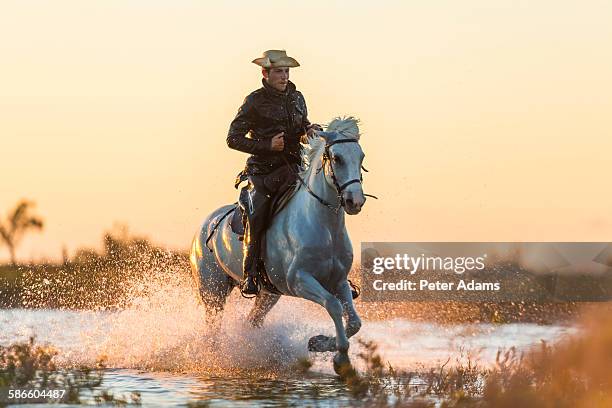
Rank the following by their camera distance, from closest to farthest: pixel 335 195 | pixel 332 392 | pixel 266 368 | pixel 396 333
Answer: pixel 332 392 < pixel 335 195 < pixel 266 368 < pixel 396 333

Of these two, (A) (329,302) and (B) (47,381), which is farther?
(A) (329,302)

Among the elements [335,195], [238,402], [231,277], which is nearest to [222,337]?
[231,277]

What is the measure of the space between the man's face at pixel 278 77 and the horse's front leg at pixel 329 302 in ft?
6.66

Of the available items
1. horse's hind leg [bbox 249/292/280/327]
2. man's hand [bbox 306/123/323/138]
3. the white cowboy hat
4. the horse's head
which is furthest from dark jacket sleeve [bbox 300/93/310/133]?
horse's hind leg [bbox 249/292/280/327]

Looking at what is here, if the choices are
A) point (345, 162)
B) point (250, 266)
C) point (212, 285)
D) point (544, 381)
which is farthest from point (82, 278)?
point (544, 381)

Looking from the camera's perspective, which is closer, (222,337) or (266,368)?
(266,368)

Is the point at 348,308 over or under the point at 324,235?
under

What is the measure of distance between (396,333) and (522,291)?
28.5 feet

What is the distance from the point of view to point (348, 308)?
1312 centimetres

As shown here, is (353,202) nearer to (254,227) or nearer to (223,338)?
(254,227)

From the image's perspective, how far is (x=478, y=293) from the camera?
87.7ft

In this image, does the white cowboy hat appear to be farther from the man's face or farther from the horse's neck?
the horse's neck

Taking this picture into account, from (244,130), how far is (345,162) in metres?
1.96

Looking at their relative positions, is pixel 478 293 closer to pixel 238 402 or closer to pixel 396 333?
pixel 396 333
